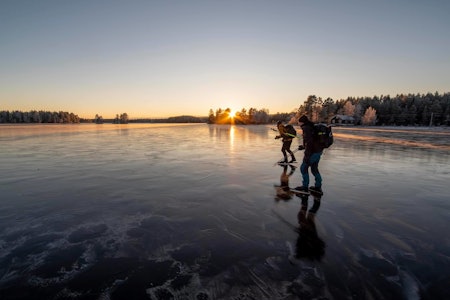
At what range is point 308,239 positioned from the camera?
4.06 metres

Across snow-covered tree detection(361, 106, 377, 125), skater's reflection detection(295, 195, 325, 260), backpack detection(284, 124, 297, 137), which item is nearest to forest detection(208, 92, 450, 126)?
snow-covered tree detection(361, 106, 377, 125)

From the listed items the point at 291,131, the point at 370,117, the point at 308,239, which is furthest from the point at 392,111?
the point at 308,239

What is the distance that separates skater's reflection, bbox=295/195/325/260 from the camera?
3641 mm

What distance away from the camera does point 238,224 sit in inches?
184

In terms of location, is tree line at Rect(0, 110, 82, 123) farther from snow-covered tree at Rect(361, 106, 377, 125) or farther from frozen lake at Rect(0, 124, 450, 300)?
frozen lake at Rect(0, 124, 450, 300)

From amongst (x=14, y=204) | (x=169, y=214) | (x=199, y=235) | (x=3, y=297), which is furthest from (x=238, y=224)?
(x=14, y=204)

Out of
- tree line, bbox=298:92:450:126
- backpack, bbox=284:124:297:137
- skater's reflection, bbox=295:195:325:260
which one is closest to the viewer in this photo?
skater's reflection, bbox=295:195:325:260

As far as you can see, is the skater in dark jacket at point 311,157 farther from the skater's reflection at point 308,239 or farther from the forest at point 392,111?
the forest at point 392,111

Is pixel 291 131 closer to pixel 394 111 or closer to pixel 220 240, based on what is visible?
pixel 220 240

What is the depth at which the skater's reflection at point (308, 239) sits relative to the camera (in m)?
3.64

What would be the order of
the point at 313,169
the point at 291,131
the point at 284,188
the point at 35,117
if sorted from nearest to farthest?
1. the point at 313,169
2. the point at 284,188
3. the point at 291,131
4. the point at 35,117

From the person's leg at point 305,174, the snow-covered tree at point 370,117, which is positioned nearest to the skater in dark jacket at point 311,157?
the person's leg at point 305,174

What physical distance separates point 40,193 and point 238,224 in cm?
545

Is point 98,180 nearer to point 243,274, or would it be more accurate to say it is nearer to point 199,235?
point 199,235
